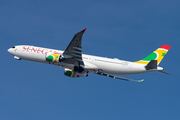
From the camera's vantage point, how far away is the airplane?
46.4 m

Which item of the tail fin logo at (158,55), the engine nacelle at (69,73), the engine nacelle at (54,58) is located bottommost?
the engine nacelle at (69,73)

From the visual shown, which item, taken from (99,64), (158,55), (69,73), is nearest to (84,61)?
(99,64)

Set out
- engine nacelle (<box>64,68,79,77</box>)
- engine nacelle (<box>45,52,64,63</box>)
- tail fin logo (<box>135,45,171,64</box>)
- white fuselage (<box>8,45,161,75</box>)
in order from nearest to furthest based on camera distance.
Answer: engine nacelle (<box>45,52,64,63</box>) < white fuselage (<box>8,45,161,75</box>) < tail fin logo (<box>135,45,171,64</box>) < engine nacelle (<box>64,68,79,77</box>)

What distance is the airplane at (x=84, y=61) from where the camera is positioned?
152 feet

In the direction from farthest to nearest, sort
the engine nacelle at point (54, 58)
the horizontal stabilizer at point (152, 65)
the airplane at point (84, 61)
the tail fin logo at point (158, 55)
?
1. the tail fin logo at point (158, 55)
2. the engine nacelle at point (54, 58)
3. the airplane at point (84, 61)
4. the horizontal stabilizer at point (152, 65)

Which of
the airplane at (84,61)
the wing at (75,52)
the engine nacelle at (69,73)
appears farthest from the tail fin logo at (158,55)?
the engine nacelle at (69,73)

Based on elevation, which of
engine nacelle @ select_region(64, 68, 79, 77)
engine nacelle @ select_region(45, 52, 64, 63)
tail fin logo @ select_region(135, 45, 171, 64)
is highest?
tail fin logo @ select_region(135, 45, 171, 64)

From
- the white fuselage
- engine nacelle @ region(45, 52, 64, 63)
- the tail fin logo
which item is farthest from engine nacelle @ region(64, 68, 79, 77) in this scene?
the tail fin logo

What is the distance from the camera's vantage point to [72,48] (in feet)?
147

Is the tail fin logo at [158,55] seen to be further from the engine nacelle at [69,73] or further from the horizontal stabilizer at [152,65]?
the engine nacelle at [69,73]

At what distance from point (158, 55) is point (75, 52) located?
1738 centimetres

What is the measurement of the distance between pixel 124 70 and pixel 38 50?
1741cm

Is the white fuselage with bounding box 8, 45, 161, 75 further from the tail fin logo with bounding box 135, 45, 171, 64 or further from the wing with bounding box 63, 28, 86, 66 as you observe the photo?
the tail fin logo with bounding box 135, 45, 171, 64

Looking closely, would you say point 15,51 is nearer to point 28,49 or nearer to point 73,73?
point 28,49
